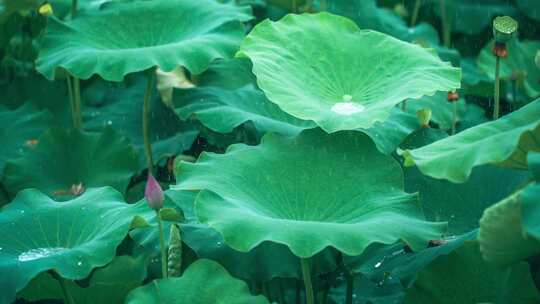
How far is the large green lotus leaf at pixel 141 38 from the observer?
7.47ft

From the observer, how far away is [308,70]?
6.98 feet

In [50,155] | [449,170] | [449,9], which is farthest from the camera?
Answer: [449,9]

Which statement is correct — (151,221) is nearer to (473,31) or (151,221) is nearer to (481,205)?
(481,205)

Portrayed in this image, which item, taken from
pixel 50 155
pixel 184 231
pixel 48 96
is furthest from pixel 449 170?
pixel 48 96

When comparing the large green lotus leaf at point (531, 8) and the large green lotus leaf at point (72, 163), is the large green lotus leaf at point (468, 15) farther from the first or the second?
the large green lotus leaf at point (72, 163)

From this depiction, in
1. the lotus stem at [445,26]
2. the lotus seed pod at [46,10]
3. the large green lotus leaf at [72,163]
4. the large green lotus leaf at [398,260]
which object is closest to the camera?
the large green lotus leaf at [398,260]

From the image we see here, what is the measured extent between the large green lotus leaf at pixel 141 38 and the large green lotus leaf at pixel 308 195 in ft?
1.38

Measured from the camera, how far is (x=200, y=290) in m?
1.68

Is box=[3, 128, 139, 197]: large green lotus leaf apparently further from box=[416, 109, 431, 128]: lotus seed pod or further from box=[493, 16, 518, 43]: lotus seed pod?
box=[493, 16, 518, 43]: lotus seed pod

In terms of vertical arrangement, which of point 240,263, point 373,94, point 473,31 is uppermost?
point 373,94

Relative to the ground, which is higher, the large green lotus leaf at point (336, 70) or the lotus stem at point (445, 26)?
the large green lotus leaf at point (336, 70)

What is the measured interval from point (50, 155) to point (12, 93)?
2.23 ft

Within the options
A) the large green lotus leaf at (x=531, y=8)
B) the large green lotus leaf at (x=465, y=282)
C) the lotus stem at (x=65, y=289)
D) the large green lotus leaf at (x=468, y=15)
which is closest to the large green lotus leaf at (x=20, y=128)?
the lotus stem at (x=65, y=289)

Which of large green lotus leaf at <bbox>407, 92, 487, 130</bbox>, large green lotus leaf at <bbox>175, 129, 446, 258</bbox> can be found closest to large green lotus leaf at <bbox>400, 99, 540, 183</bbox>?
large green lotus leaf at <bbox>175, 129, 446, 258</bbox>
